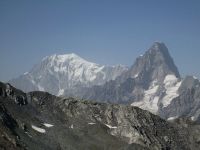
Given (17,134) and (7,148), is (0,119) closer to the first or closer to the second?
(17,134)

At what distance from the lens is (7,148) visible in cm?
17438

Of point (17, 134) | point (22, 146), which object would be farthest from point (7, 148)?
point (17, 134)

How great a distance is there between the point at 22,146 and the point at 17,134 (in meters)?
13.9

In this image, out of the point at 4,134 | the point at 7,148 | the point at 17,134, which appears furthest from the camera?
the point at 17,134

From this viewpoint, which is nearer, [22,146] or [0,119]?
[22,146]

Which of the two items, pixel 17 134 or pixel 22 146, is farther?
pixel 17 134

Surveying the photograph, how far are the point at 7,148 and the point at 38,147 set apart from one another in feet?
79.8

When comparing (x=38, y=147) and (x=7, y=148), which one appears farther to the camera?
(x=38, y=147)

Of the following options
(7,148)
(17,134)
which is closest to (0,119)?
(17,134)

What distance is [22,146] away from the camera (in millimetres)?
185250

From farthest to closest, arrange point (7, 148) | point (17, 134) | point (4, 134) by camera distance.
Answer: point (17, 134)
point (4, 134)
point (7, 148)

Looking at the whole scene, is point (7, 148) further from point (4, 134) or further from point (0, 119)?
point (0, 119)

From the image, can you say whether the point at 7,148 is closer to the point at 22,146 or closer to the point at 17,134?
the point at 22,146

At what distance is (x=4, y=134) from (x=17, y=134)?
1254cm
